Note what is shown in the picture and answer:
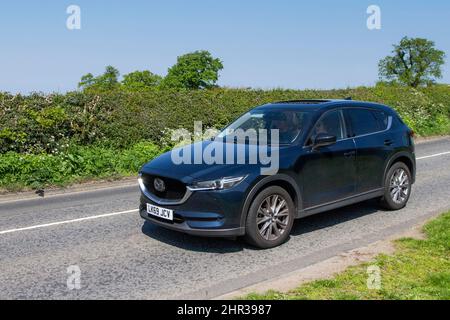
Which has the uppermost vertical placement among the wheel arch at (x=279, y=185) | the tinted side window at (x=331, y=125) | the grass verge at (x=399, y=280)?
the tinted side window at (x=331, y=125)

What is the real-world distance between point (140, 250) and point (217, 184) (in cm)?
142

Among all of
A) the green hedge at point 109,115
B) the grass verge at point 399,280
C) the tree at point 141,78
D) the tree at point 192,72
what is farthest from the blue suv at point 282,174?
the tree at point 141,78

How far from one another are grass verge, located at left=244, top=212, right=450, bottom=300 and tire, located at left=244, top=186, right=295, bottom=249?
121 centimetres

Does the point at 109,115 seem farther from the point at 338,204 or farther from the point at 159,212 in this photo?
the point at 338,204

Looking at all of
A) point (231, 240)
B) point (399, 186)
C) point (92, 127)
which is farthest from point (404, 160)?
point (92, 127)

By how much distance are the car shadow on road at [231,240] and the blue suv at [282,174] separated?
0.38m

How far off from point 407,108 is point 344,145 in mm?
17743

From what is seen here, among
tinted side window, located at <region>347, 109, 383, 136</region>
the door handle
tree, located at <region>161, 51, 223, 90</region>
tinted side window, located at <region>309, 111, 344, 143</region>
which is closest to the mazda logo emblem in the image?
tinted side window, located at <region>309, 111, 344, 143</region>

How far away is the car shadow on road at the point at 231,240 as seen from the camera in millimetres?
6430

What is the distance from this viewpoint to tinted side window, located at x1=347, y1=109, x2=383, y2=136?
7.56 m

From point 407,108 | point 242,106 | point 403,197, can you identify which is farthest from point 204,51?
point 403,197

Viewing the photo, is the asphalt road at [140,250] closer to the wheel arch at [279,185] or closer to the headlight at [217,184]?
the wheel arch at [279,185]

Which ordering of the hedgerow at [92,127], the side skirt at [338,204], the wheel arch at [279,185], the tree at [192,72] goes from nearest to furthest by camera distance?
the wheel arch at [279,185] → the side skirt at [338,204] → the hedgerow at [92,127] → the tree at [192,72]
